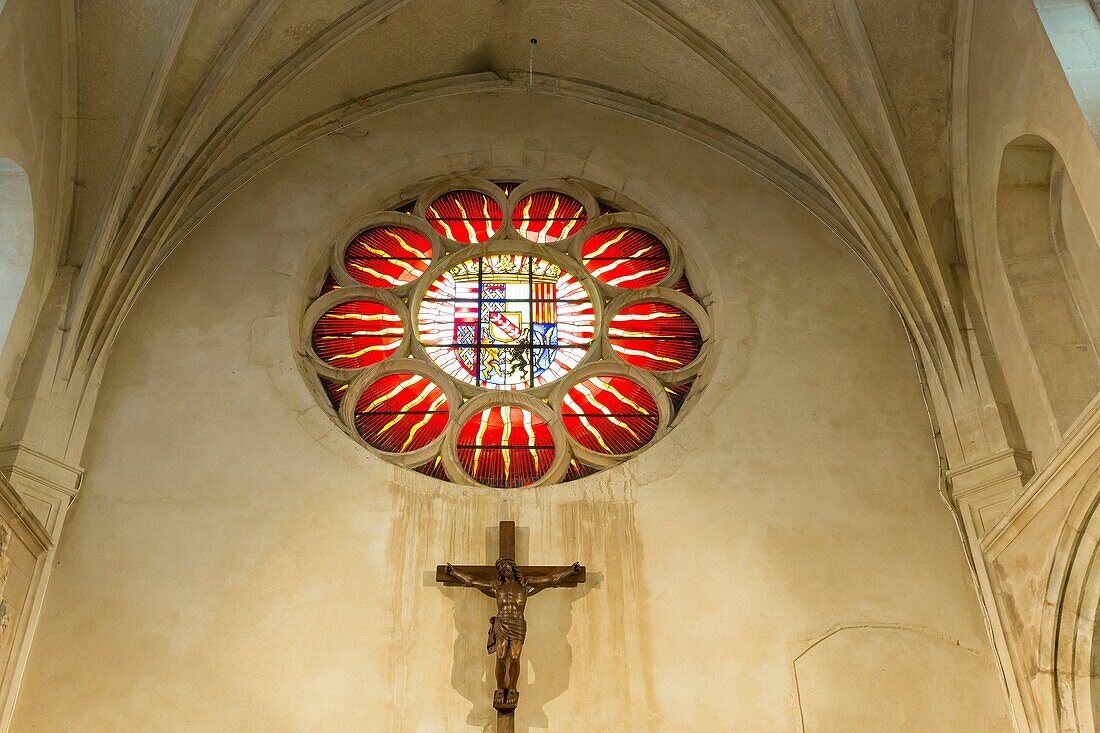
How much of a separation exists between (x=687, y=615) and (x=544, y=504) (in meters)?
1.02

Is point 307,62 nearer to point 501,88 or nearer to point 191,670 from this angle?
point 501,88

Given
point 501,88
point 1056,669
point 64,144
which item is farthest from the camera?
point 501,88

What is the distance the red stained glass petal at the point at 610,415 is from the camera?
753 cm

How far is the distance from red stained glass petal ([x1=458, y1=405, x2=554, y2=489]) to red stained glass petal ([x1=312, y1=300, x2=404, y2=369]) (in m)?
0.83

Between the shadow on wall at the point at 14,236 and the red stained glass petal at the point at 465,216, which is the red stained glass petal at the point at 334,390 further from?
the shadow on wall at the point at 14,236

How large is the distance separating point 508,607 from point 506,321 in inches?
92.0

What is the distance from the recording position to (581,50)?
8.70m

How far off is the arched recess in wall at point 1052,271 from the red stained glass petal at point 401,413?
345 centimetres

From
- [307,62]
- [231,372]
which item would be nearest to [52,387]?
[231,372]

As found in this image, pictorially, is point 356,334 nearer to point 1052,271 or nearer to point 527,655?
point 527,655

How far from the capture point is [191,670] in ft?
20.5

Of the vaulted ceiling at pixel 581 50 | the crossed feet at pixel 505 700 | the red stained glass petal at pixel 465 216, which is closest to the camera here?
the crossed feet at pixel 505 700

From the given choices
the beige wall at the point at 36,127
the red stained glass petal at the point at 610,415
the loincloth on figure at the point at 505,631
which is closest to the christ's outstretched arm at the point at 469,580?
the loincloth on figure at the point at 505,631

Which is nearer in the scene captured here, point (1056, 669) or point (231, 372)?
point (1056, 669)
